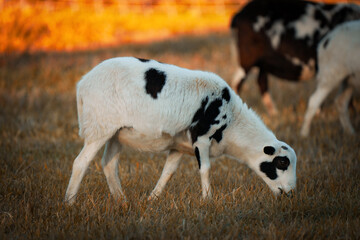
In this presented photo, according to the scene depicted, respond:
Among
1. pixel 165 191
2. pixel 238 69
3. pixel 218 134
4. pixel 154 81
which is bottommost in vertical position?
pixel 238 69

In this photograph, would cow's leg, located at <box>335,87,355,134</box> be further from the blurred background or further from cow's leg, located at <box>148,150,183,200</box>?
the blurred background

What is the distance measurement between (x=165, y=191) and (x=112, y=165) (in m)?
0.69

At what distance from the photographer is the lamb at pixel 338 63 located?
25.1ft

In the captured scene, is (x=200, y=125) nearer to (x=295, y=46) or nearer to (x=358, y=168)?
(x=358, y=168)

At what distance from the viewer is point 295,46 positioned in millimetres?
9000

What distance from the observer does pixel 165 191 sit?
509 centimetres

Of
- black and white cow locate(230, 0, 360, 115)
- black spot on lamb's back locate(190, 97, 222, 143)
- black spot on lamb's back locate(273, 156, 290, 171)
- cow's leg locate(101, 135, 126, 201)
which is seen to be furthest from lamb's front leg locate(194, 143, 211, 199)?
black and white cow locate(230, 0, 360, 115)

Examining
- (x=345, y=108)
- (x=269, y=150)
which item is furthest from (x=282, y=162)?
(x=345, y=108)

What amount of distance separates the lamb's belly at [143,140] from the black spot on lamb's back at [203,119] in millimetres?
294

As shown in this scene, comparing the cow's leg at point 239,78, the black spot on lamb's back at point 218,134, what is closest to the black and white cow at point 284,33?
the cow's leg at point 239,78

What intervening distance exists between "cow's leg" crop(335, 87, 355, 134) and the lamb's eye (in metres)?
3.73

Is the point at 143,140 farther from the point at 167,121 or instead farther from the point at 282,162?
the point at 282,162

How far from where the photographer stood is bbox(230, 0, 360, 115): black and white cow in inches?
353

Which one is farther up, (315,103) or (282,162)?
(282,162)
